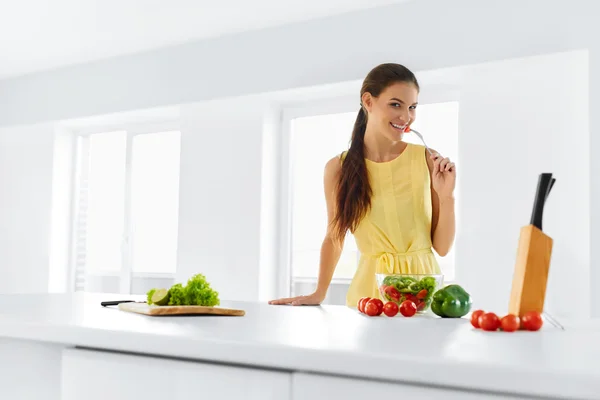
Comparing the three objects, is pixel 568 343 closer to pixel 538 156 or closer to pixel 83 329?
pixel 83 329

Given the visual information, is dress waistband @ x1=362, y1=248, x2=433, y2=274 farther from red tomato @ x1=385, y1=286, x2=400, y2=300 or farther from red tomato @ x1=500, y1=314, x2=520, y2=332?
red tomato @ x1=500, y1=314, x2=520, y2=332

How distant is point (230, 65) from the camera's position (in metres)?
4.96

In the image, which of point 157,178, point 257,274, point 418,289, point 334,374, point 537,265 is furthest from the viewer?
point 157,178

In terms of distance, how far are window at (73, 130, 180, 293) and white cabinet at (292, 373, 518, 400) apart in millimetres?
5227

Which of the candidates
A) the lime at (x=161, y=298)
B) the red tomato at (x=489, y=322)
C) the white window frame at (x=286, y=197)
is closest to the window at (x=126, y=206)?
the white window frame at (x=286, y=197)

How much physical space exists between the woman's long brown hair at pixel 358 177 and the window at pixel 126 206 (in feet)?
13.0

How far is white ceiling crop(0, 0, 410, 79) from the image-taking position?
4391mm

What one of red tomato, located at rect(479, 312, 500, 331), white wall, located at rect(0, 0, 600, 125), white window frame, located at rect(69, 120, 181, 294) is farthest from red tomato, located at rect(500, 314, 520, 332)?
white window frame, located at rect(69, 120, 181, 294)

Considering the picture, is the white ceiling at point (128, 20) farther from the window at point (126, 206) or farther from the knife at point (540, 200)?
the knife at point (540, 200)

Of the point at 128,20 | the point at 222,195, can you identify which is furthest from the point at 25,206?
the point at 128,20

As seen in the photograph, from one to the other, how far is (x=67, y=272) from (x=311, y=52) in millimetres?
3278

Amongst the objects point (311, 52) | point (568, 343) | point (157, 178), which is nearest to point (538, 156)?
point (311, 52)

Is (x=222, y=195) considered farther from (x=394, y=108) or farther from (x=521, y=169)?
(x=394, y=108)

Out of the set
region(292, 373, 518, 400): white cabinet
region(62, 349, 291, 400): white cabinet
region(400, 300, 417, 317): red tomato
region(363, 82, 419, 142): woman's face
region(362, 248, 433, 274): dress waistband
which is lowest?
region(62, 349, 291, 400): white cabinet
